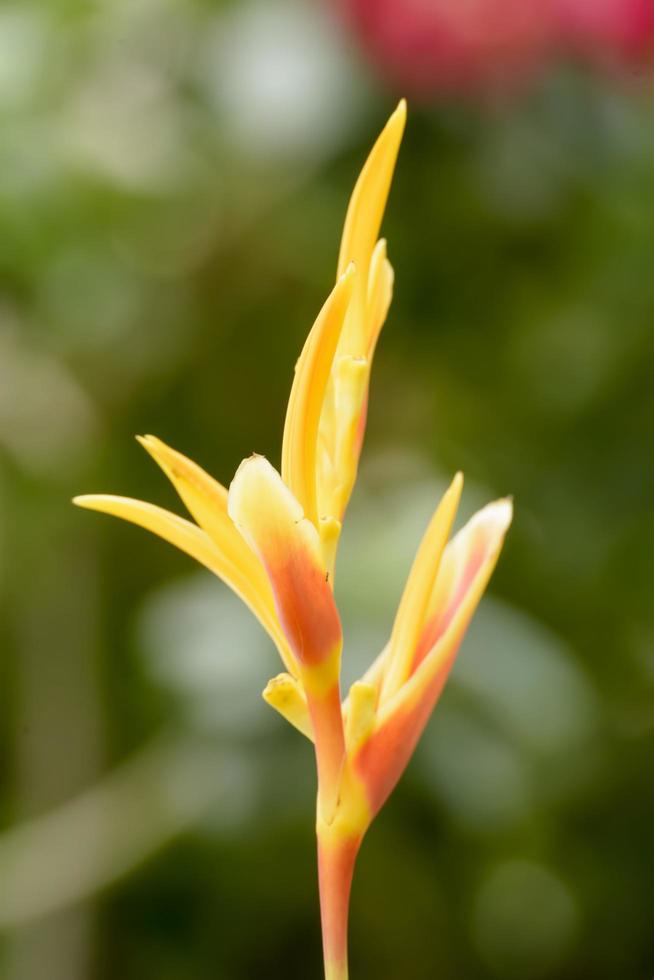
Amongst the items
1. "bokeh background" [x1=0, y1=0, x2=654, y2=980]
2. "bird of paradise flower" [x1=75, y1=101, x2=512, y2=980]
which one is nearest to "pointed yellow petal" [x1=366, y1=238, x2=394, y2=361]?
"bird of paradise flower" [x1=75, y1=101, x2=512, y2=980]

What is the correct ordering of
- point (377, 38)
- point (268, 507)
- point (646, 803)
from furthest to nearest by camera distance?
point (646, 803), point (377, 38), point (268, 507)

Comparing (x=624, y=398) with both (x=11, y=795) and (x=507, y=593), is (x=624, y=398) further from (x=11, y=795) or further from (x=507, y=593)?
(x=11, y=795)

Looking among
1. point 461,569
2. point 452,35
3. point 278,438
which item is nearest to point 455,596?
point 461,569

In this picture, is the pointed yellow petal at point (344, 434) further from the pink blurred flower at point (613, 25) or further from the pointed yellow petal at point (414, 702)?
the pink blurred flower at point (613, 25)

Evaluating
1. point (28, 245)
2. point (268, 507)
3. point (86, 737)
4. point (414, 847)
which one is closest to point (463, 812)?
point (414, 847)

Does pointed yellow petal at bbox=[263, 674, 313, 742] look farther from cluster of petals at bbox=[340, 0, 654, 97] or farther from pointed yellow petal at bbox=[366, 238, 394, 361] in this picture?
cluster of petals at bbox=[340, 0, 654, 97]

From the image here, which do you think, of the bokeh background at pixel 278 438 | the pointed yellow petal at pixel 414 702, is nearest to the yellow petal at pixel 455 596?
the pointed yellow petal at pixel 414 702
